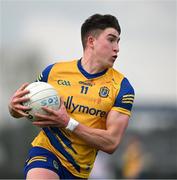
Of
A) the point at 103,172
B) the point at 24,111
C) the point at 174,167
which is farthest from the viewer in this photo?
the point at 174,167

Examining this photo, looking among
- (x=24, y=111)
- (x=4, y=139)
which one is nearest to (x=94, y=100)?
(x=24, y=111)

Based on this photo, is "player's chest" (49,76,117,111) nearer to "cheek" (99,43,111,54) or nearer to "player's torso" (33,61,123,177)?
"player's torso" (33,61,123,177)

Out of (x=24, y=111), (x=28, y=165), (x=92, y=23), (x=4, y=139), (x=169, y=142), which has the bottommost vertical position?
(x=4, y=139)

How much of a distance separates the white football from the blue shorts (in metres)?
0.62

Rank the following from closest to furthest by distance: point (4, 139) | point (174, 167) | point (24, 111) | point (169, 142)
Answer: point (24, 111), point (174, 167), point (169, 142), point (4, 139)

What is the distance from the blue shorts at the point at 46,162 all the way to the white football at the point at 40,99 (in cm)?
62

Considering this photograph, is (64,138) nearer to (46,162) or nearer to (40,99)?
(46,162)

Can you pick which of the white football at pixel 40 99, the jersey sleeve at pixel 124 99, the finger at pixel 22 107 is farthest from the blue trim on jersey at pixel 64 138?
the jersey sleeve at pixel 124 99

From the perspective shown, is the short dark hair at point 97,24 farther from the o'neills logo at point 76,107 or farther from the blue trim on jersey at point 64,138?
the blue trim on jersey at point 64,138

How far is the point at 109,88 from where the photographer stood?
11.8 meters

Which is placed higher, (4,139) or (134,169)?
(134,169)

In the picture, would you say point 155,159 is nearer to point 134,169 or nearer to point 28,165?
point 134,169

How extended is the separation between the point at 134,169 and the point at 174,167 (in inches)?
69.7

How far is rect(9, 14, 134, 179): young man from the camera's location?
1151 cm
